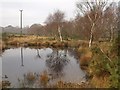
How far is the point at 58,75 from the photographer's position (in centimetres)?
1405

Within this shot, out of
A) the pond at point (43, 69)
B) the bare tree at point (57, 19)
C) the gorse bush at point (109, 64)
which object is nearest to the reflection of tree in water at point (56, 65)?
the pond at point (43, 69)

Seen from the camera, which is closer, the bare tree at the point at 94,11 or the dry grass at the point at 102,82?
the dry grass at the point at 102,82

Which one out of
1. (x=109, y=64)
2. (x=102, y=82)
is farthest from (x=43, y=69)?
(x=109, y=64)

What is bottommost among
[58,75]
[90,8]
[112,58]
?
[58,75]

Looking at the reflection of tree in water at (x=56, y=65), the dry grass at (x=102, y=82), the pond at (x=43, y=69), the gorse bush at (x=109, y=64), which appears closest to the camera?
the gorse bush at (x=109, y=64)

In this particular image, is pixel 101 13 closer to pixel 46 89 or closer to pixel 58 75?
pixel 58 75

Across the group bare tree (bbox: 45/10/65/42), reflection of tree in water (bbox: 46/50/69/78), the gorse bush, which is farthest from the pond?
bare tree (bbox: 45/10/65/42)

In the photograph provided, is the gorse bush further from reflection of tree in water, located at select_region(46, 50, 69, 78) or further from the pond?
reflection of tree in water, located at select_region(46, 50, 69, 78)

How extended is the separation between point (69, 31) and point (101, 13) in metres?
20.2

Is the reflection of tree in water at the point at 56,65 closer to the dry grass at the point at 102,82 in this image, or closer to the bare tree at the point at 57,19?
the dry grass at the point at 102,82

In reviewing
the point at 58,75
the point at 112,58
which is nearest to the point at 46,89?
the point at 112,58

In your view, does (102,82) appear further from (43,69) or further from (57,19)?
(57,19)

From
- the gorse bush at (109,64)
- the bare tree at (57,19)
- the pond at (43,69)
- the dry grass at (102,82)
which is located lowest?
the pond at (43,69)

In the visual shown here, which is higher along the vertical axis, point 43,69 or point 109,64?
point 109,64
